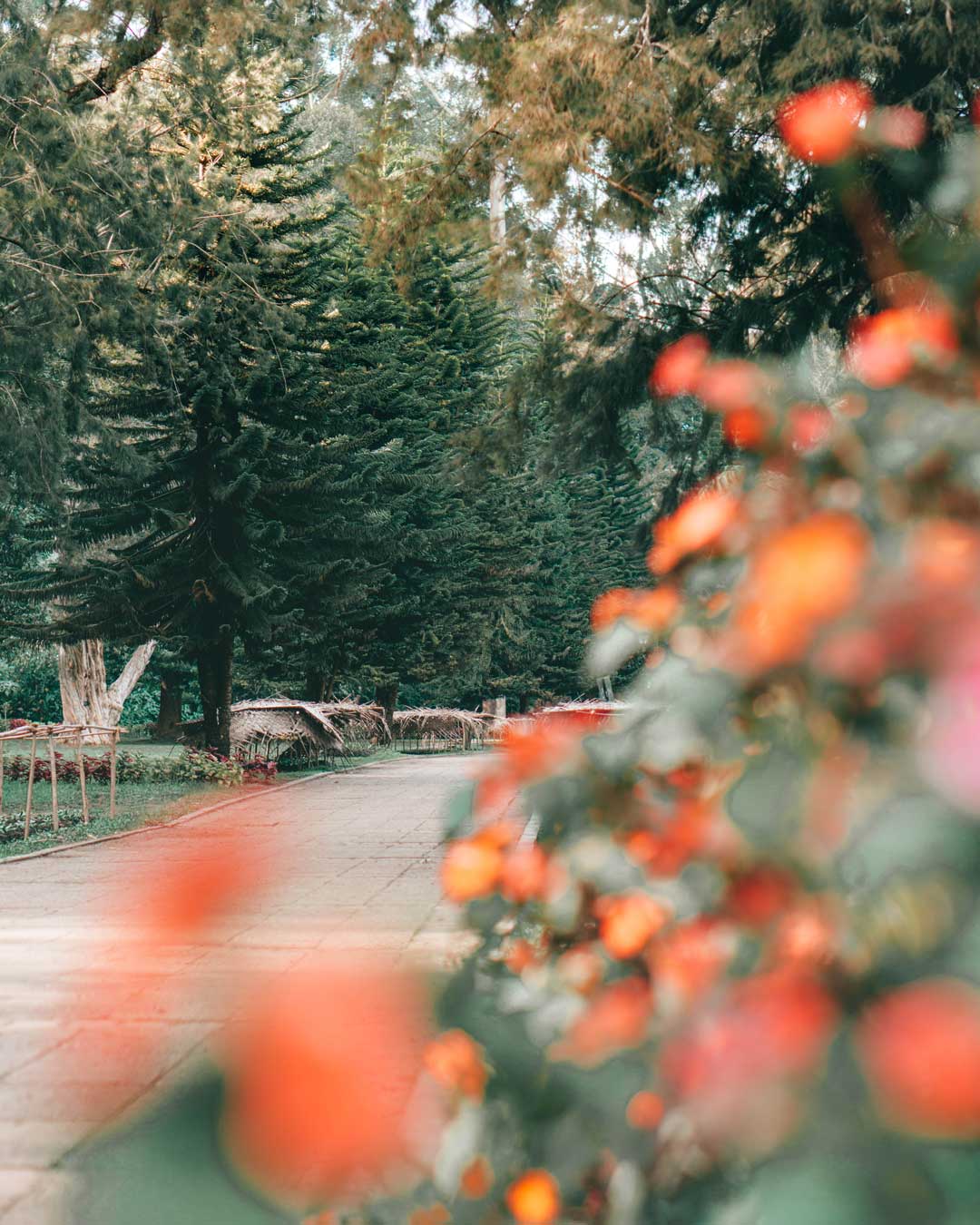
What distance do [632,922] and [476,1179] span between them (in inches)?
12.4

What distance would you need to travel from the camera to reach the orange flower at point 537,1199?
1.26 m

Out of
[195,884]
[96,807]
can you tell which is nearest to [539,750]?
[195,884]

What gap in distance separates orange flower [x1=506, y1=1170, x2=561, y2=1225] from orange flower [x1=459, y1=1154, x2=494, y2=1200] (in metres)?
0.05

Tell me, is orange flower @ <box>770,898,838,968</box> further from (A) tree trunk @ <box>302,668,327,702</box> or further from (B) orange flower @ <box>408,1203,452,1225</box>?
(A) tree trunk @ <box>302,668,327,702</box>

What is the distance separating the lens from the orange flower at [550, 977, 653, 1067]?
1238 millimetres

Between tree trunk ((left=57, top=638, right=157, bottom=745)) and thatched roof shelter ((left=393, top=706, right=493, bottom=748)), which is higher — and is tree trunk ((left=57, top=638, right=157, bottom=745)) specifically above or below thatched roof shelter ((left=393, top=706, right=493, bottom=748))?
above

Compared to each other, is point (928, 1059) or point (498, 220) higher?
point (498, 220)

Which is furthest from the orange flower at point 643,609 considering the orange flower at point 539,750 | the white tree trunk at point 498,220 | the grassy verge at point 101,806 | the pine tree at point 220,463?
the pine tree at point 220,463

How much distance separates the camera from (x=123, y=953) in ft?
19.0

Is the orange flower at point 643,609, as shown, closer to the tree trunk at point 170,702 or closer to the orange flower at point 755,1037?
the orange flower at point 755,1037

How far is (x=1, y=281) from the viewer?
1276 centimetres

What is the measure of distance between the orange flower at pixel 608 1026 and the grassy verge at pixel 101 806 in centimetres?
899

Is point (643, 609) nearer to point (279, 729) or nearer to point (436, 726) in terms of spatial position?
point (279, 729)

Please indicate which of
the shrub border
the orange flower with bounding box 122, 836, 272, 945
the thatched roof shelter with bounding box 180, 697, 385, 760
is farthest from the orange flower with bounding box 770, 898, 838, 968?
the thatched roof shelter with bounding box 180, 697, 385, 760
